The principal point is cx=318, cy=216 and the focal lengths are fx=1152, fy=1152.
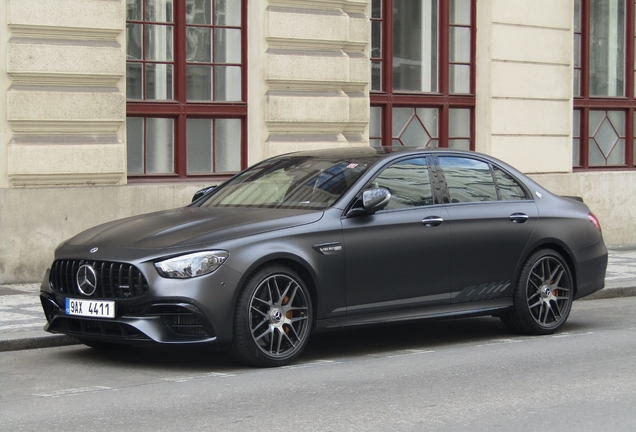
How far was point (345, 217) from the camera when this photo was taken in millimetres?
8523

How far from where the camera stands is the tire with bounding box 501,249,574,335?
959 centimetres

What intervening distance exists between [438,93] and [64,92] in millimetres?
6169

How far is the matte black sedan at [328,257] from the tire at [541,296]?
0.01 metres

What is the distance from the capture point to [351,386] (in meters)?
7.36

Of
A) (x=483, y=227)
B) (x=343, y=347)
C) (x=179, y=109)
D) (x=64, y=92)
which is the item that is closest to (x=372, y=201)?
(x=483, y=227)

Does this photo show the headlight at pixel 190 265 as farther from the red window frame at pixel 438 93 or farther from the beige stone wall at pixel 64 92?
the red window frame at pixel 438 93

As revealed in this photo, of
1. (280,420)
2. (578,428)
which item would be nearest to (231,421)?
(280,420)

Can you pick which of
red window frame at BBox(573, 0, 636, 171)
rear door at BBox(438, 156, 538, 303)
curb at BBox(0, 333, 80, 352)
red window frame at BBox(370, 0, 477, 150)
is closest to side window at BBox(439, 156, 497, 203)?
rear door at BBox(438, 156, 538, 303)

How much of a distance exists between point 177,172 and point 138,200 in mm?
903

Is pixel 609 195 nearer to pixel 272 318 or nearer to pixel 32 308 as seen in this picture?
pixel 32 308

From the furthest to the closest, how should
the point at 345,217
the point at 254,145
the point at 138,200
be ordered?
1. the point at 254,145
2. the point at 138,200
3. the point at 345,217

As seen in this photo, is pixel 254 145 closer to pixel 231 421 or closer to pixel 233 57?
pixel 233 57

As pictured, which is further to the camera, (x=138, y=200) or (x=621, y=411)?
(x=138, y=200)

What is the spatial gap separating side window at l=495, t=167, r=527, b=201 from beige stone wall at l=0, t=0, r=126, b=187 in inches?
215
